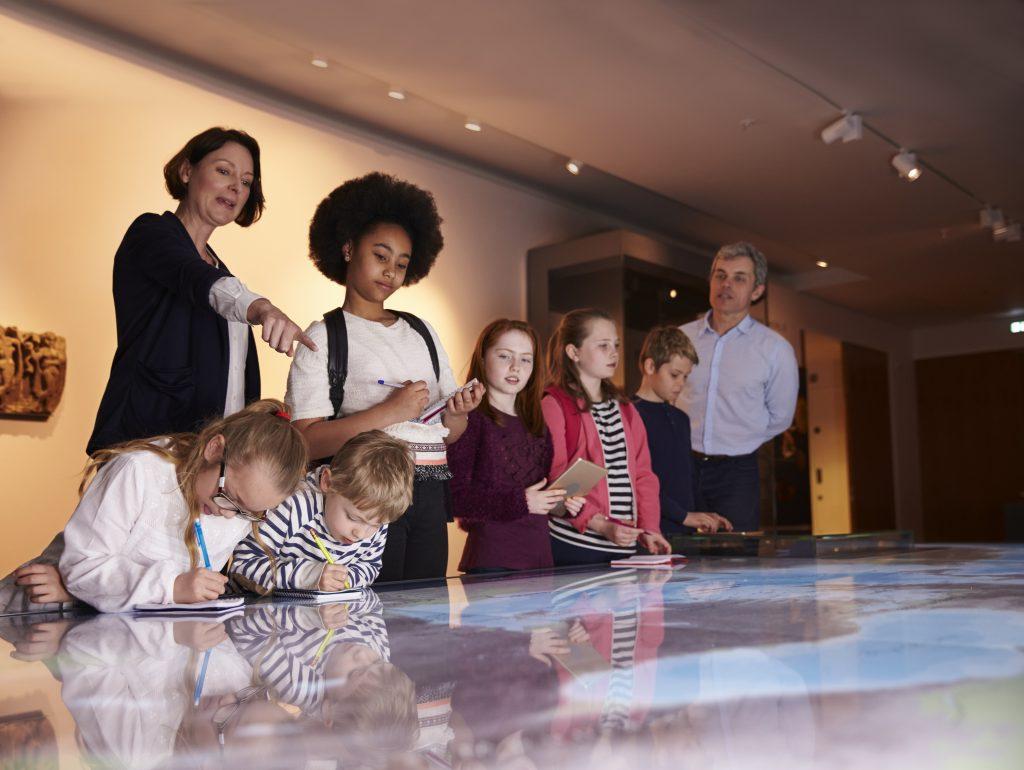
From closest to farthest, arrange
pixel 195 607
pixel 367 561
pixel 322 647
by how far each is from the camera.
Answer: pixel 322 647
pixel 195 607
pixel 367 561

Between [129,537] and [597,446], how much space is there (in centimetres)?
142

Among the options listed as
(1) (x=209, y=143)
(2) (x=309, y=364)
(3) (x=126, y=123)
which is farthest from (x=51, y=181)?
(2) (x=309, y=364)

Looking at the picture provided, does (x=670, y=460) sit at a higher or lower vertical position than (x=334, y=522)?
higher

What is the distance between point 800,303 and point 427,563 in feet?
21.3

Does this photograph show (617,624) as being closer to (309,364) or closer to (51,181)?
(309,364)

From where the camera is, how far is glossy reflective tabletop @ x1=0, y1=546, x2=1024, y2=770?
0.49 meters

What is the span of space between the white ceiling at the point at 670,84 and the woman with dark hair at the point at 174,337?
1.81 metres

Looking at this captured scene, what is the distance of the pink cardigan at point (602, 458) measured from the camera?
2522 millimetres

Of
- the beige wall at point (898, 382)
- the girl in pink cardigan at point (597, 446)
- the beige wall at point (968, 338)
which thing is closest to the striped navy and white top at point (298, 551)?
the girl in pink cardigan at point (597, 446)

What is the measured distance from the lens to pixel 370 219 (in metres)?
2.19

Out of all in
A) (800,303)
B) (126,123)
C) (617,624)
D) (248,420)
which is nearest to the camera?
(617,624)

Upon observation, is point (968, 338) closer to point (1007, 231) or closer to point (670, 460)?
point (1007, 231)

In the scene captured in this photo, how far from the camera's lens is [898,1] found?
129 inches

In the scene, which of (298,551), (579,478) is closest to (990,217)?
(579,478)
